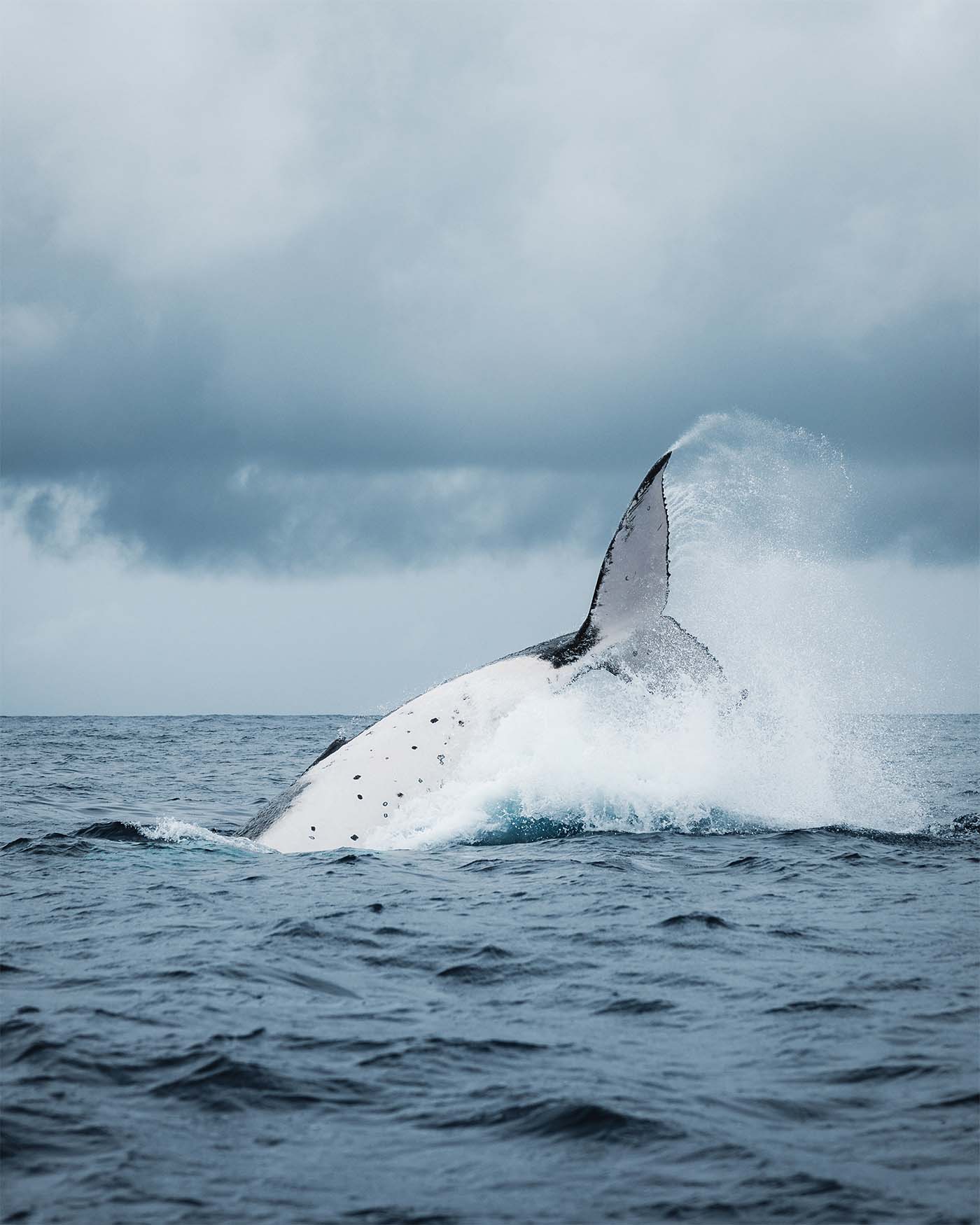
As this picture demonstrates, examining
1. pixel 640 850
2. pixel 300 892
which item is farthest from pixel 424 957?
pixel 640 850

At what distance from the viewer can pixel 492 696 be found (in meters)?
15.0

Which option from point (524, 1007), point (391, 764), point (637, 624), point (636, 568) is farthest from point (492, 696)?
point (524, 1007)

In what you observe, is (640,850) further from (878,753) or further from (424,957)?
(878,753)

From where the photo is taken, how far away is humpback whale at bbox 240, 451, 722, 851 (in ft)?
46.6

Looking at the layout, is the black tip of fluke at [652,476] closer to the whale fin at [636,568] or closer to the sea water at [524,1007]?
the whale fin at [636,568]

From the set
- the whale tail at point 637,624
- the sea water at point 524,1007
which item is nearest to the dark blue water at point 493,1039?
the sea water at point 524,1007

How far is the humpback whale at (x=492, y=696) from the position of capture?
46.6ft

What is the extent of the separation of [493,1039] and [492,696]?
8.14 m

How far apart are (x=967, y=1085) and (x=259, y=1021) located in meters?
4.17

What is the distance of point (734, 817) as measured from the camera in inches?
659

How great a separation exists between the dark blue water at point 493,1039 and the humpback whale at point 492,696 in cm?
82

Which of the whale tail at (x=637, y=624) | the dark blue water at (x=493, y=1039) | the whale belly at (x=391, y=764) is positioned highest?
the whale tail at (x=637, y=624)

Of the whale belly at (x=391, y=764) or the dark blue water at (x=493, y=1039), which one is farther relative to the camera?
the whale belly at (x=391, y=764)

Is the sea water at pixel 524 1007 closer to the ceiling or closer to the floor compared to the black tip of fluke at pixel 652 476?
closer to the floor
